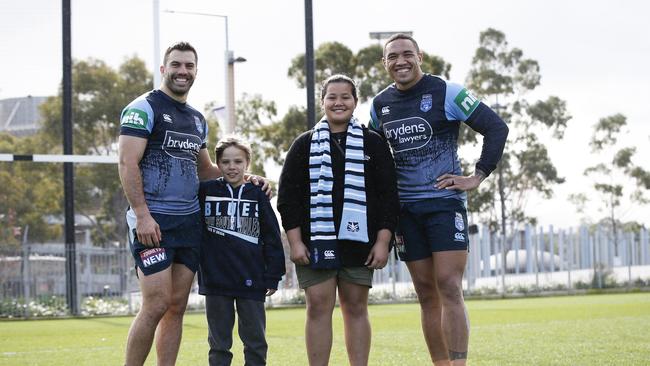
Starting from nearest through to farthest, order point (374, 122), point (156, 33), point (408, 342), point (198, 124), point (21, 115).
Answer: point (198, 124)
point (374, 122)
point (408, 342)
point (156, 33)
point (21, 115)

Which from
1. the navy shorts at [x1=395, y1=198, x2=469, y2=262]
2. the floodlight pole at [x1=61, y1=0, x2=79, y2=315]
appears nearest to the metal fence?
the floodlight pole at [x1=61, y1=0, x2=79, y2=315]

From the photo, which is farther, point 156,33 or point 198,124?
point 156,33

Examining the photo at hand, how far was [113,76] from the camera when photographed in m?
30.6

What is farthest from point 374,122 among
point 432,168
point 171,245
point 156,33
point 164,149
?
point 156,33

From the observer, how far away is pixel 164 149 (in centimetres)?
568

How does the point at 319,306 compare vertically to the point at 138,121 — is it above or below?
below

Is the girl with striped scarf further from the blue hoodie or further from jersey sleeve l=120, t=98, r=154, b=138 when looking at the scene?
jersey sleeve l=120, t=98, r=154, b=138

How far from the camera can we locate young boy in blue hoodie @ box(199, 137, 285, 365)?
232 inches

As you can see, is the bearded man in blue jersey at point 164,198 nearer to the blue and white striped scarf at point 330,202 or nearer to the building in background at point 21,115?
the blue and white striped scarf at point 330,202

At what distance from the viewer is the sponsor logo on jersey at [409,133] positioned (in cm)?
585

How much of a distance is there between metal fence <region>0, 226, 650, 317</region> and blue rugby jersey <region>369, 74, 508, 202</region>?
13.7 meters

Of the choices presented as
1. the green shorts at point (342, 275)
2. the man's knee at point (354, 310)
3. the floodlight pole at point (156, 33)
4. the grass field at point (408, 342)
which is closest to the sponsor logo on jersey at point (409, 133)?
the green shorts at point (342, 275)

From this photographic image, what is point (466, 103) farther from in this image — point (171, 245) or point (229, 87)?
point (229, 87)

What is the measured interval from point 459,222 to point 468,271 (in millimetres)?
18178
